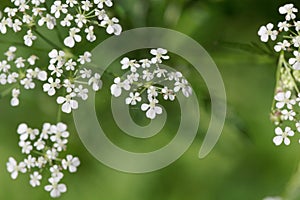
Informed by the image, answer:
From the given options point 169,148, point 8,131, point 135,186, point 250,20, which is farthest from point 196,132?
point 8,131

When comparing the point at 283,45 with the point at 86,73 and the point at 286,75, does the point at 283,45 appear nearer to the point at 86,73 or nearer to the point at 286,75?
the point at 286,75

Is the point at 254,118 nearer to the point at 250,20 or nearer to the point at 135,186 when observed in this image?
the point at 250,20

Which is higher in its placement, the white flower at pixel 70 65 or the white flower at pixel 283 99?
the white flower at pixel 283 99

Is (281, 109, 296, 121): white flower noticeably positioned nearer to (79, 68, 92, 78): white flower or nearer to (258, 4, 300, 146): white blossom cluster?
(258, 4, 300, 146): white blossom cluster

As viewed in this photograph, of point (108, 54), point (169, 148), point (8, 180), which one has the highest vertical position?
point (108, 54)

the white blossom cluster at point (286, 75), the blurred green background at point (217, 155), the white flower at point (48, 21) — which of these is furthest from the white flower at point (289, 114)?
the blurred green background at point (217, 155)

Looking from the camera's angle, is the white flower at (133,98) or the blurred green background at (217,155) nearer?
the white flower at (133,98)

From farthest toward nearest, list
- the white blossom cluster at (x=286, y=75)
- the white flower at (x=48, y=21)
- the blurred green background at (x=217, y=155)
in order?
the blurred green background at (x=217, y=155) → the white flower at (x=48, y=21) → the white blossom cluster at (x=286, y=75)

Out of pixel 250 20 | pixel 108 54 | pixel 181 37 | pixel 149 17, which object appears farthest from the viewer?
pixel 250 20

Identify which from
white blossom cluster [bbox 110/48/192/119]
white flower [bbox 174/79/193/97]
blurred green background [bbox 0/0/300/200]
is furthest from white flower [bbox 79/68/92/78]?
blurred green background [bbox 0/0/300/200]

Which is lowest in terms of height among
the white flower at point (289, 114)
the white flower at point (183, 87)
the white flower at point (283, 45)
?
the white flower at point (183, 87)

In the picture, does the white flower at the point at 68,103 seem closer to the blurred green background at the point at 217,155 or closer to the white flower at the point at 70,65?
the white flower at the point at 70,65
